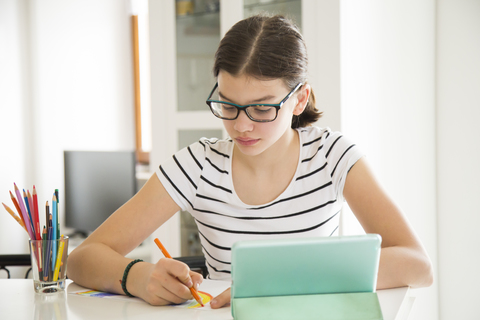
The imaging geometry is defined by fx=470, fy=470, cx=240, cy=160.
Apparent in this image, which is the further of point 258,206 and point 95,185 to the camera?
point 95,185

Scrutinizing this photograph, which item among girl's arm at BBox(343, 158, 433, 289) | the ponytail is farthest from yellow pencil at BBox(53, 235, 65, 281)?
the ponytail

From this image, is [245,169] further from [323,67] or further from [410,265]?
[323,67]

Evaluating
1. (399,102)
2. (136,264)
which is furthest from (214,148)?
(399,102)

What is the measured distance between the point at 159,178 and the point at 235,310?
24.4 inches

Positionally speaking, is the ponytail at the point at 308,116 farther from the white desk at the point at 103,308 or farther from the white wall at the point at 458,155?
the white wall at the point at 458,155

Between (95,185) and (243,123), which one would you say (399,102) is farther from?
(95,185)

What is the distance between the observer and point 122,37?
3.80 metres

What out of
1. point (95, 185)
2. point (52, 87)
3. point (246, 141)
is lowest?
point (95, 185)

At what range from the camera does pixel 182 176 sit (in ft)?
4.01

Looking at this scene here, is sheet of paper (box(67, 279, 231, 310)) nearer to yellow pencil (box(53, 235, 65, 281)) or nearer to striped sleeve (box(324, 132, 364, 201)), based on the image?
yellow pencil (box(53, 235, 65, 281))

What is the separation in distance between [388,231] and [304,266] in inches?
17.5

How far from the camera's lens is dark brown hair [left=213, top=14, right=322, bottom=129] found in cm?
104

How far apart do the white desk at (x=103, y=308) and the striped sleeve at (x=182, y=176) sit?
342mm

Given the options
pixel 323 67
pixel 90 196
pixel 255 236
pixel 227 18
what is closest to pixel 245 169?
pixel 255 236
